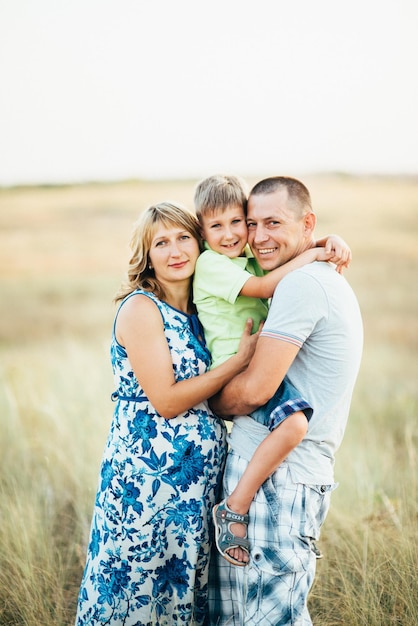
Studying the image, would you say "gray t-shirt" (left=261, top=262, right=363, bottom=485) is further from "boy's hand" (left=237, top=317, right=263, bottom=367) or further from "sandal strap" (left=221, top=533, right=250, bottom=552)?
"sandal strap" (left=221, top=533, right=250, bottom=552)

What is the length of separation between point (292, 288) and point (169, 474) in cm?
111

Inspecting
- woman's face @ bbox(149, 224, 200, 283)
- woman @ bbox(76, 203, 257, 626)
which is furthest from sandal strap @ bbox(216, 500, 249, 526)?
woman's face @ bbox(149, 224, 200, 283)

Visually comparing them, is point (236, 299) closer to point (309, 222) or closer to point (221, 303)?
point (221, 303)

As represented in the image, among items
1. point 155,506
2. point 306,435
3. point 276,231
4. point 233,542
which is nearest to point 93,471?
point 155,506

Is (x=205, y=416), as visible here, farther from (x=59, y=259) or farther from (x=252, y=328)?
(x=59, y=259)

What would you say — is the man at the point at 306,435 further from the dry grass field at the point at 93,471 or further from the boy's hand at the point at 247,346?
the dry grass field at the point at 93,471

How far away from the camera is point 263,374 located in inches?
106

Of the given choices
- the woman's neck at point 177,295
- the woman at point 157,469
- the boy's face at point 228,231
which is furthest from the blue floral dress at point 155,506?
the boy's face at point 228,231

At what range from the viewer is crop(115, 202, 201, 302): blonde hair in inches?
125

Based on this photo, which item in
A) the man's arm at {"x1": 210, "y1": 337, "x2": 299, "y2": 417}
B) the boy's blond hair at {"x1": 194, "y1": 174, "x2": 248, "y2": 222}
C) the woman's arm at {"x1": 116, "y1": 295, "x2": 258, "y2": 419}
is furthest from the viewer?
the boy's blond hair at {"x1": 194, "y1": 174, "x2": 248, "y2": 222}

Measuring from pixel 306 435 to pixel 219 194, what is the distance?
52.4 inches

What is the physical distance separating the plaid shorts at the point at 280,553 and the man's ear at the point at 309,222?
1173 millimetres

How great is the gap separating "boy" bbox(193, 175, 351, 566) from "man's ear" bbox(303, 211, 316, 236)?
8cm

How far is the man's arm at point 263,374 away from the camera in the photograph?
266cm
